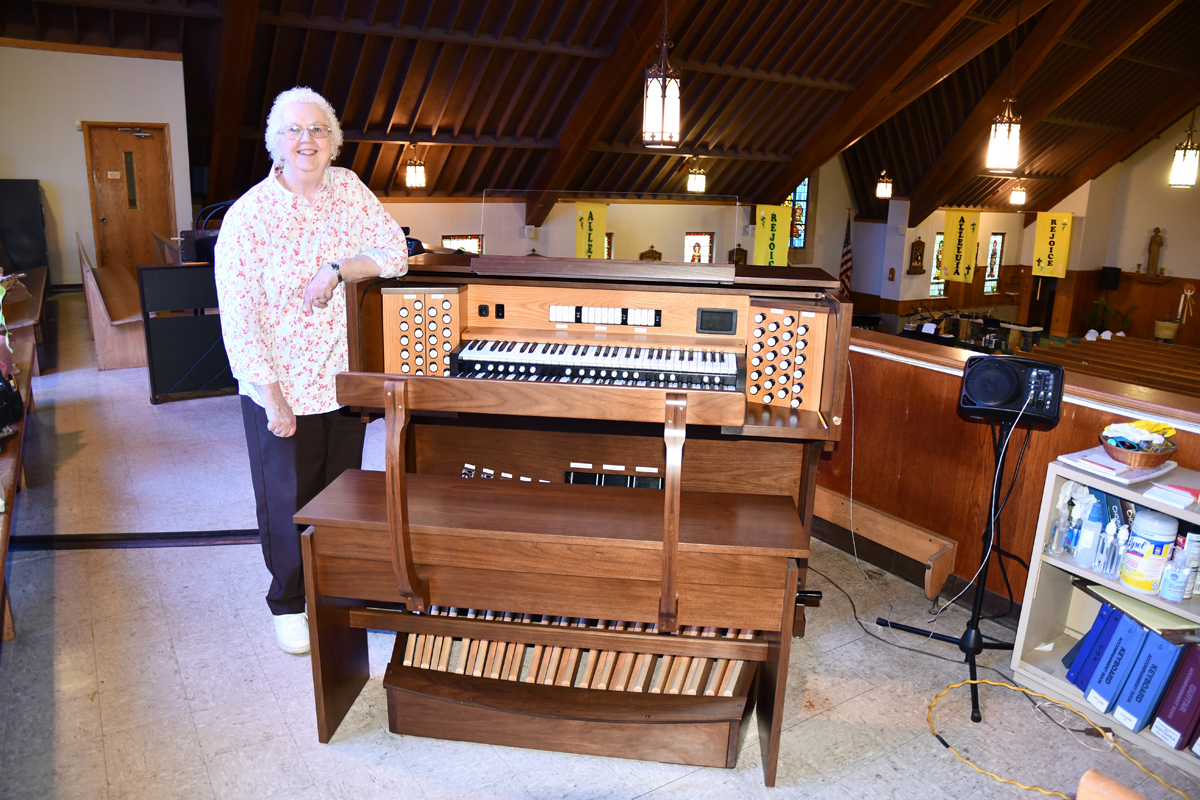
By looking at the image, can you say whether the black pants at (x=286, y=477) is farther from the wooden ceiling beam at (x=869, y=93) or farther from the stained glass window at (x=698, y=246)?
the stained glass window at (x=698, y=246)

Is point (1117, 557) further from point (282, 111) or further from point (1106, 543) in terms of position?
point (282, 111)

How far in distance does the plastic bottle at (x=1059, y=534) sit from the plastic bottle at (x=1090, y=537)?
66mm

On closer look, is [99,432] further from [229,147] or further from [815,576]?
[229,147]

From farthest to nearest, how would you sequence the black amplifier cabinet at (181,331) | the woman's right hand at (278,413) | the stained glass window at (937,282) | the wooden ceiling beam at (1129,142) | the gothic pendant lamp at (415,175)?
the stained glass window at (937,282) < the wooden ceiling beam at (1129,142) < the gothic pendant lamp at (415,175) < the black amplifier cabinet at (181,331) < the woman's right hand at (278,413)

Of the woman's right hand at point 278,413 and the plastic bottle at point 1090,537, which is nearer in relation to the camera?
the woman's right hand at point 278,413

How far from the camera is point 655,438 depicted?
3.17m

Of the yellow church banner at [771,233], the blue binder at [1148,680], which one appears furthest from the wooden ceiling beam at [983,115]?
the blue binder at [1148,680]

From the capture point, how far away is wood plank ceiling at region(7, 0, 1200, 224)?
27.9 ft

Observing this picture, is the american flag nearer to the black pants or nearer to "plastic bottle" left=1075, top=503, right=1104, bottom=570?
"plastic bottle" left=1075, top=503, right=1104, bottom=570

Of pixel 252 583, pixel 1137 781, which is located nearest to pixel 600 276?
pixel 252 583

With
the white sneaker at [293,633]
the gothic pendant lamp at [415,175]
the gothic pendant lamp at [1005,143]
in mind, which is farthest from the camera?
the gothic pendant lamp at [415,175]

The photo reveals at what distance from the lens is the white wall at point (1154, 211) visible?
46.4 feet

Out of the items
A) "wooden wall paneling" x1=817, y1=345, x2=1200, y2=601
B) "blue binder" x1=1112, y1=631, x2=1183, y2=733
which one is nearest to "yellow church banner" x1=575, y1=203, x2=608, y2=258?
"wooden wall paneling" x1=817, y1=345, x2=1200, y2=601

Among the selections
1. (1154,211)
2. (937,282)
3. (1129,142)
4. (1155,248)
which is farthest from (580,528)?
(1154,211)
